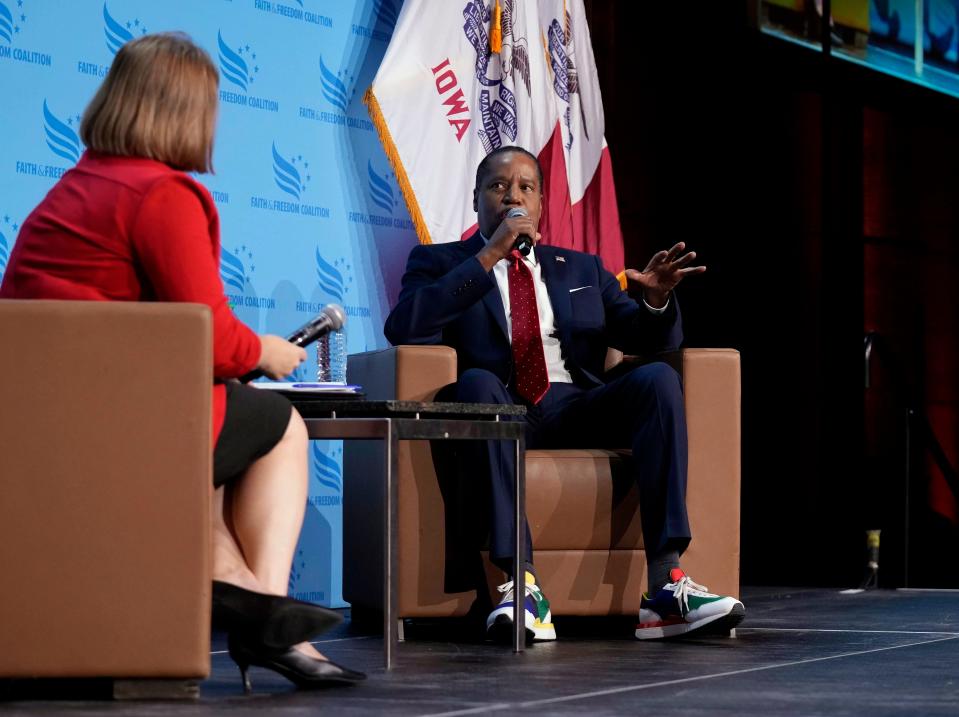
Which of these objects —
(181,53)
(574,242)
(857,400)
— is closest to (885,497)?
(857,400)

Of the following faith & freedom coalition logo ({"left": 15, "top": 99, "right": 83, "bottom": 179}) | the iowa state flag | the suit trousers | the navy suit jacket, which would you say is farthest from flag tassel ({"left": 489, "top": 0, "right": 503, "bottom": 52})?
the suit trousers

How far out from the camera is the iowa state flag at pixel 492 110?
4188 mm

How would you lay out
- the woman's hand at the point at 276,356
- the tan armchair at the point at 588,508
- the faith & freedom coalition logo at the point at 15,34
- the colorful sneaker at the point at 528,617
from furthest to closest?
the faith & freedom coalition logo at the point at 15,34, the tan armchair at the point at 588,508, the colorful sneaker at the point at 528,617, the woman's hand at the point at 276,356

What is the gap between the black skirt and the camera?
206 centimetres

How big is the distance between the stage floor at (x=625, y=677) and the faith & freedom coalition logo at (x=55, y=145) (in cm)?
127

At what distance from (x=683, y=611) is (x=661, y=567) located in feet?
0.34

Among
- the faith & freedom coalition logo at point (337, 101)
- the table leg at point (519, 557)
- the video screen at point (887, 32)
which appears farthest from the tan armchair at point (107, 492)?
the video screen at point (887, 32)

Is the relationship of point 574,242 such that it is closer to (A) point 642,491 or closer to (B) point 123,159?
(A) point 642,491

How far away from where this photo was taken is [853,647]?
2.84m

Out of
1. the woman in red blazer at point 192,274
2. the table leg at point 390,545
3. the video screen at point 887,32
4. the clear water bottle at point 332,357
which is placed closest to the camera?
the woman in red blazer at point 192,274

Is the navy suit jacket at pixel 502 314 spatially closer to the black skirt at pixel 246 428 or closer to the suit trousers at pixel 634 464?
the suit trousers at pixel 634 464

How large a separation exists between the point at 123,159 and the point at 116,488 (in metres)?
0.51

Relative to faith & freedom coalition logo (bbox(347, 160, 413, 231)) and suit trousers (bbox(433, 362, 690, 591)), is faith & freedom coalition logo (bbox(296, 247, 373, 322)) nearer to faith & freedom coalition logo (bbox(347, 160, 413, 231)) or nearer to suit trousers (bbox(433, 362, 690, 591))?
faith & freedom coalition logo (bbox(347, 160, 413, 231))

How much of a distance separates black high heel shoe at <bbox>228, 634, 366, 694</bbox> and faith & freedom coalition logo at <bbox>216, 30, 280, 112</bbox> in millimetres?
2106
